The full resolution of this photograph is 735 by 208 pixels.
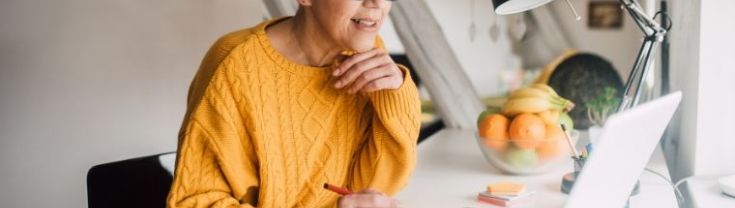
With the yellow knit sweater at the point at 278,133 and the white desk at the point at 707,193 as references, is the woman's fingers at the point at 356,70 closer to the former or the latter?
the yellow knit sweater at the point at 278,133

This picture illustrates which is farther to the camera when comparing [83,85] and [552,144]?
[83,85]

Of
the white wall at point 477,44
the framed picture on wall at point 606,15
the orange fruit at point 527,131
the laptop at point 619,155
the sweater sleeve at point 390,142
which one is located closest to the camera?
the laptop at point 619,155

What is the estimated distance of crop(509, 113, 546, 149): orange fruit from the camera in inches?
60.7

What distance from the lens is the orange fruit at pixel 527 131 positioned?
154cm

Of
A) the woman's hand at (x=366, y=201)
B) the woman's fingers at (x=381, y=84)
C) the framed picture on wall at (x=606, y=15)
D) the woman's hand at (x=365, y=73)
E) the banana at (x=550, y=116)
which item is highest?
the woman's hand at (x=365, y=73)

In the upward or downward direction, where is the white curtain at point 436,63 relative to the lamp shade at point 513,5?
downward

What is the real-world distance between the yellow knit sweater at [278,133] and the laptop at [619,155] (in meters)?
0.41

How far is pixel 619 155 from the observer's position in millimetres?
872

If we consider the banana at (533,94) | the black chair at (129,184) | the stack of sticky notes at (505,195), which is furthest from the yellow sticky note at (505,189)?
the black chair at (129,184)

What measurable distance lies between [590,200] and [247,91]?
22.3 inches

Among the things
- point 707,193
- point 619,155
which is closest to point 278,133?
point 619,155

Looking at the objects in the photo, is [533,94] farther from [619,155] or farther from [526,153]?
[619,155]

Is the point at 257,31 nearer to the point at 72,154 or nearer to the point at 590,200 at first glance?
the point at 590,200

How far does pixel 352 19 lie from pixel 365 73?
0.10m
